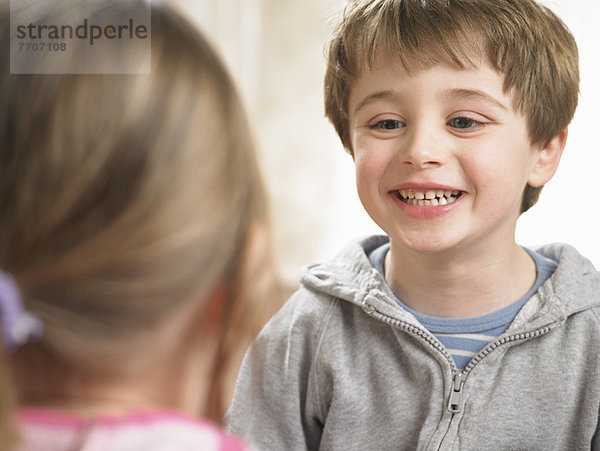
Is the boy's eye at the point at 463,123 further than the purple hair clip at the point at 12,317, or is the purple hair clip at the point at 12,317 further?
the boy's eye at the point at 463,123

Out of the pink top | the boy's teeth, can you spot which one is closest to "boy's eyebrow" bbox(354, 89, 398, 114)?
the boy's teeth

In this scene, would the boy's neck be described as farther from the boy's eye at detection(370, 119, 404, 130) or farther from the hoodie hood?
the boy's eye at detection(370, 119, 404, 130)

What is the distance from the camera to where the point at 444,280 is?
3.64 feet

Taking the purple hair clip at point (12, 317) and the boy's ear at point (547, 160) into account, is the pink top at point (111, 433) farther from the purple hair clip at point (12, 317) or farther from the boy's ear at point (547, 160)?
the boy's ear at point (547, 160)

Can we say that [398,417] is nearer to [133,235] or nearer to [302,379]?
[302,379]

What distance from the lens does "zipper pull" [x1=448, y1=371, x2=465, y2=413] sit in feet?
3.30

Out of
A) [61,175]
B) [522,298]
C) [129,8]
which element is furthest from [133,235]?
[522,298]

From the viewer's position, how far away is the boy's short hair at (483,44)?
101 centimetres

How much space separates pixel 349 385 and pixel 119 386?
51 cm

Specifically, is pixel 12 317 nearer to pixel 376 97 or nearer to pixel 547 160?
pixel 376 97

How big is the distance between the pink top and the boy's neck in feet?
1.91

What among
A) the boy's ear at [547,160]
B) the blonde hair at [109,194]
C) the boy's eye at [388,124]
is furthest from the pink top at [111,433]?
the boy's ear at [547,160]

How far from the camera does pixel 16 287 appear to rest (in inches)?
22.0

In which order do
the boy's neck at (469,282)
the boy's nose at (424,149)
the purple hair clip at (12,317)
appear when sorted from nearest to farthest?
the purple hair clip at (12,317) → the boy's nose at (424,149) → the boy's neck at (469,282)
